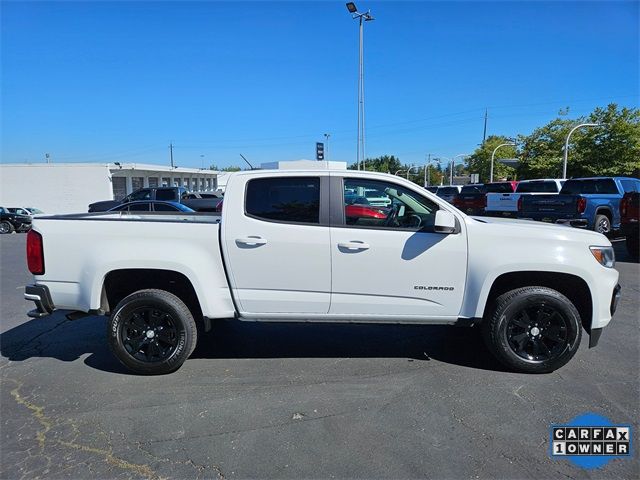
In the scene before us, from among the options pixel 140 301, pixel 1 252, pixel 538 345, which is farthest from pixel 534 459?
pixel 1 252

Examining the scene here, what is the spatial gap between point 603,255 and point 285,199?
2.98 meters

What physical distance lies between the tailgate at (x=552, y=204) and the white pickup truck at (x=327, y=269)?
927cm

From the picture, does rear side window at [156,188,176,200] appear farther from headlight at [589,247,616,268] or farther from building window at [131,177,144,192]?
building window at [131,177,144,192]

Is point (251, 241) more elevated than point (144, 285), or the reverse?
point (251, 241)

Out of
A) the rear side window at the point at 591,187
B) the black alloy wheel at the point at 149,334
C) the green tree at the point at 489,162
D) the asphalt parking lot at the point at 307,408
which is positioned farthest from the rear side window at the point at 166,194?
the green tree at the point at 489,162

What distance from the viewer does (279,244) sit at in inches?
153

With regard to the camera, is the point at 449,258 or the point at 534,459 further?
the point at 449,258

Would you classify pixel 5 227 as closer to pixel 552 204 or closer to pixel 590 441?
pixel 552 204

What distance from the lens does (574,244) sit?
3.86 meters

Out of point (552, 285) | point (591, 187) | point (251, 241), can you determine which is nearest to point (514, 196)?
point (591, 187)

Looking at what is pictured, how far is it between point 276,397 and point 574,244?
297cm

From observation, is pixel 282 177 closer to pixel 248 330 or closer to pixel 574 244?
pixel 248 330

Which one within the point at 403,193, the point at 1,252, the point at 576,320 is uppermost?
the point at 403,193

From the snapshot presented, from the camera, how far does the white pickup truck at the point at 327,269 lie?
12.7 feet
